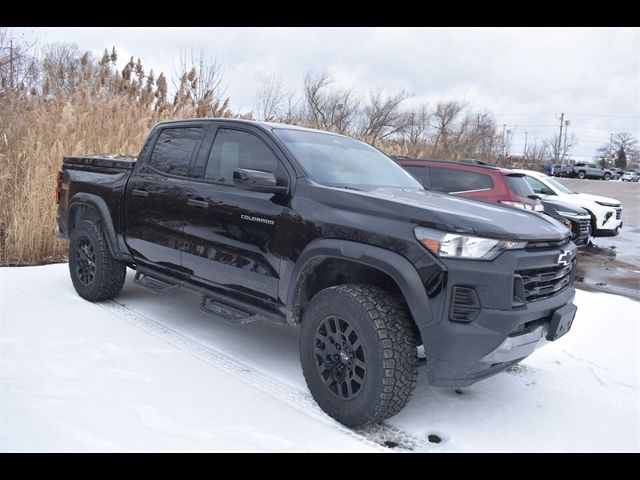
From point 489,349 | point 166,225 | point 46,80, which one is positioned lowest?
point 489,349

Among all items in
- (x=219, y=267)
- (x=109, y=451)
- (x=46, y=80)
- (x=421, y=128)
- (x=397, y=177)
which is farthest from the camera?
(x=421, y=128)

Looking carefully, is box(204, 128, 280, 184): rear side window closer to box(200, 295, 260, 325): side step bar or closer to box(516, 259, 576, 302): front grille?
box(200, 295, 260, 325): side step bar

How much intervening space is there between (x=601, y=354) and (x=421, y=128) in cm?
2235

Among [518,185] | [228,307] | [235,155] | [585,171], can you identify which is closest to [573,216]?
[518,185]

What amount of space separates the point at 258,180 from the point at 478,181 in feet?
20.1

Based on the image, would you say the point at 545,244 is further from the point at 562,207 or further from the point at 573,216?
the point at 562,207

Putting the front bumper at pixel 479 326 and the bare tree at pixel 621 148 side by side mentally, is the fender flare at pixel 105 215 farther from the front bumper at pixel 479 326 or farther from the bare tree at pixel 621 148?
the bare tree at pixel 621 148

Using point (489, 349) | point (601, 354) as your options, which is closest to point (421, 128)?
point (601, 354)

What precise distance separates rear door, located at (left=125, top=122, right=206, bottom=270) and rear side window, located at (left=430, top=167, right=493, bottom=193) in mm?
5320

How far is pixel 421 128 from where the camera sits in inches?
1009

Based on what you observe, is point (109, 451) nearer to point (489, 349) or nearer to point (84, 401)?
point (84, 401)

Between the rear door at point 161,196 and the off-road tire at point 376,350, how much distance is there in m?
1.75

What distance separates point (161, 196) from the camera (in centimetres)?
434

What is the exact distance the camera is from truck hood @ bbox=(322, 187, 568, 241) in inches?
109
